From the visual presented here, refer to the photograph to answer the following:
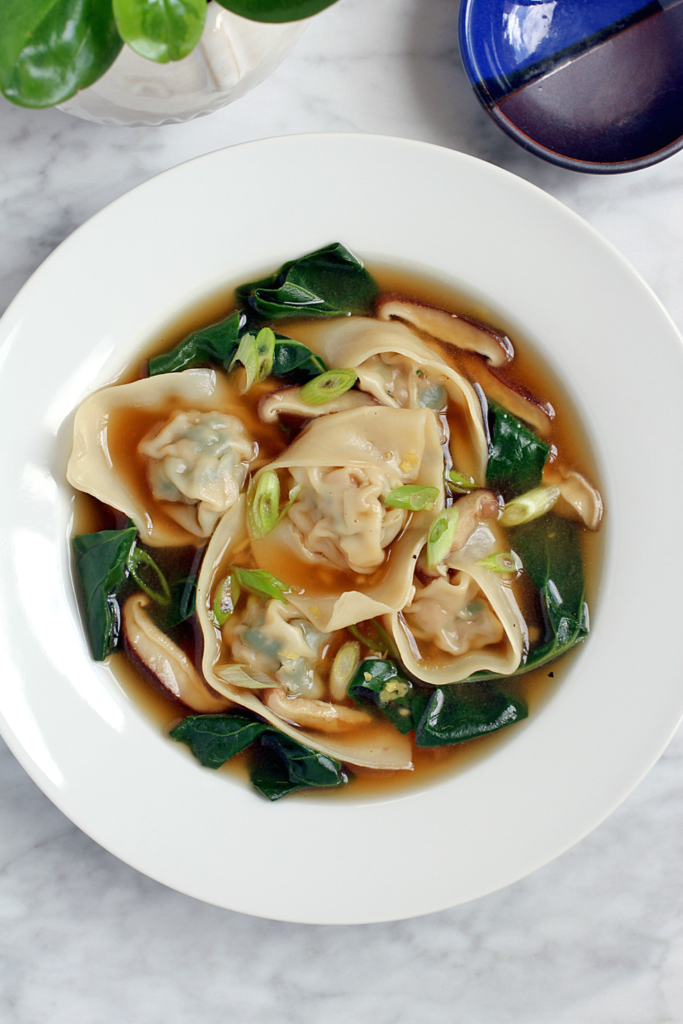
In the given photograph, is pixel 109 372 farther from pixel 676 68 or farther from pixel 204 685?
pixel 676 68

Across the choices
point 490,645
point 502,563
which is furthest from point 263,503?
point 490,645

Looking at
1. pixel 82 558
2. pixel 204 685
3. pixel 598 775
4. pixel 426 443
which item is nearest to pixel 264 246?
pixel 426 443

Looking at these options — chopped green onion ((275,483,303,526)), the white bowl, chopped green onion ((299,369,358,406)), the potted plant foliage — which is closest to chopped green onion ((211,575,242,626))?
chopped green onion ((275,483,303,526))

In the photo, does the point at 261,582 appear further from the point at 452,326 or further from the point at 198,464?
the point at 452,326

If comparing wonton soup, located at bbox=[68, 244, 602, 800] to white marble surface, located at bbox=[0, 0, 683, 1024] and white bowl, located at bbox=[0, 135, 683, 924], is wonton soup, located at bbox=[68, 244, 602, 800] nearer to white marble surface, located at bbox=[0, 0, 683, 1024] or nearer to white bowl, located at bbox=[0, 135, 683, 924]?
white bowl, located at bbox=[0, 135, 683, 924]

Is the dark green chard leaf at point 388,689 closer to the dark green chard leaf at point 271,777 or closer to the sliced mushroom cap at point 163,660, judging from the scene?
the dark green chard leaf at point 271,777

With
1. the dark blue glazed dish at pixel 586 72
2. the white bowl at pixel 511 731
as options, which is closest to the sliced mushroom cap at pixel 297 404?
the white bowl at pixel 511 731
